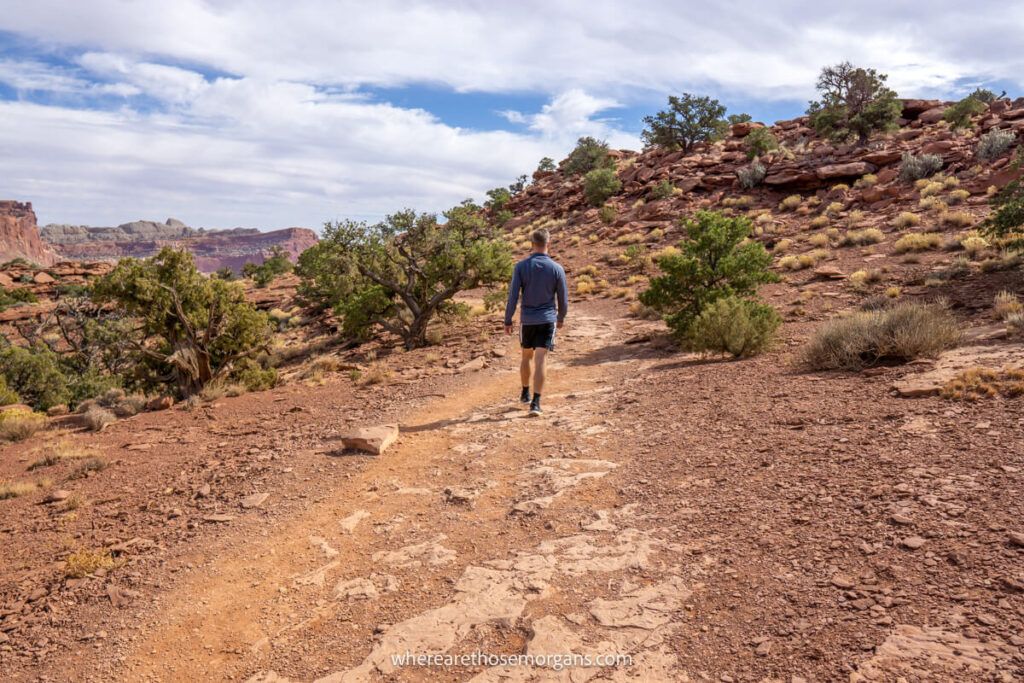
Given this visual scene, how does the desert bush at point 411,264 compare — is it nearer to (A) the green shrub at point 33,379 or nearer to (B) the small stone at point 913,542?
(A) the green shrub at point 33,379

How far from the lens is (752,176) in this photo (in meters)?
33.8

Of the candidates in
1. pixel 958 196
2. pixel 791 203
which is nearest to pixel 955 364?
pixel 958 196

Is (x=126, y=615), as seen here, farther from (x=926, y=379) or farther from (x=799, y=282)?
(x=799, y=282)

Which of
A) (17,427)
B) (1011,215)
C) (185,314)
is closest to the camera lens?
(17,427)

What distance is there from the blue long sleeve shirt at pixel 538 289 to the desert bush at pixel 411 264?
8797 mm

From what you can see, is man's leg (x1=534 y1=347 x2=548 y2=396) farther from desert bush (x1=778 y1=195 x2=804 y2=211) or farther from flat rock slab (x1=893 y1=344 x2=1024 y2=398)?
desert bush (x1=778 y1=195 x2=804 y2=211)

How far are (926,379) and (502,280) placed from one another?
469 inches

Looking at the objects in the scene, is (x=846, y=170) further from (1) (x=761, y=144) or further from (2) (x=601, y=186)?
(2) (x=601, y=186)

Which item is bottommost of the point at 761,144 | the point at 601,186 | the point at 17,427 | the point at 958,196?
the point at 17,427

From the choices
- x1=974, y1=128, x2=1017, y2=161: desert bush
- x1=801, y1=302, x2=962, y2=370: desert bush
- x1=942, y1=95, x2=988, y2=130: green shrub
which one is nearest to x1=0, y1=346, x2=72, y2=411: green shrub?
x1=801, y1=302, x2=962, y2=370: desert bush

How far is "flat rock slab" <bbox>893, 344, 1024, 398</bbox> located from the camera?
5996mm

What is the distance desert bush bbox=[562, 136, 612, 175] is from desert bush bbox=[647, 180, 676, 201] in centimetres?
1823

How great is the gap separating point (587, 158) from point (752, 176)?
26184 millimetres

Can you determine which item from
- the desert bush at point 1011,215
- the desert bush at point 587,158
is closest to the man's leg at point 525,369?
the desert bush at point 1011,215
